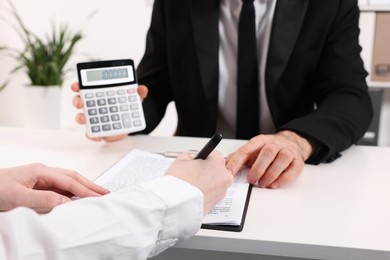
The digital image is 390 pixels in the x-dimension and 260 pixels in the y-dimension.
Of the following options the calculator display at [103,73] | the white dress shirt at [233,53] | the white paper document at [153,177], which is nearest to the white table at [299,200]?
the white paper document at [153,177]

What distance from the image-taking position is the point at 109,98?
103 centimetres

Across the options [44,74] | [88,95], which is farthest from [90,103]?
[44,74]

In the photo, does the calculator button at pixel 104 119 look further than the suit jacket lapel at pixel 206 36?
No

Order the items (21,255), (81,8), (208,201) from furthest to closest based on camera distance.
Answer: (81,8), (208,201), (21,255)

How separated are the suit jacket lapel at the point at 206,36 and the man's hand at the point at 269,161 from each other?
39 centimetres

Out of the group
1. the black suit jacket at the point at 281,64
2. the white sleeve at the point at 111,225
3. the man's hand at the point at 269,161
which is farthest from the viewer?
the black suit jacket at the point at 281,64

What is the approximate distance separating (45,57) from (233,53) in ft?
4.83

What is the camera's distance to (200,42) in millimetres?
1229

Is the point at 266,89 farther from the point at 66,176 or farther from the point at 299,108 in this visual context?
the point at 66,176

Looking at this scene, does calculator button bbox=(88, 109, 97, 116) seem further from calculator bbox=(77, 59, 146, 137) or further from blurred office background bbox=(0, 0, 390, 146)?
blurred office background bbox=(0, 0, 390, 146)

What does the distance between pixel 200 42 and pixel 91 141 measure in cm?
38

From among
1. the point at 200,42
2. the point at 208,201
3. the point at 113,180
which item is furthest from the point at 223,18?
the point at 208,201

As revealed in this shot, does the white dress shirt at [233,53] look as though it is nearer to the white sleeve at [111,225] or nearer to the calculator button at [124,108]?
the calculator button at [124,108]

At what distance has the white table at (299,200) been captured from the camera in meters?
0.61
